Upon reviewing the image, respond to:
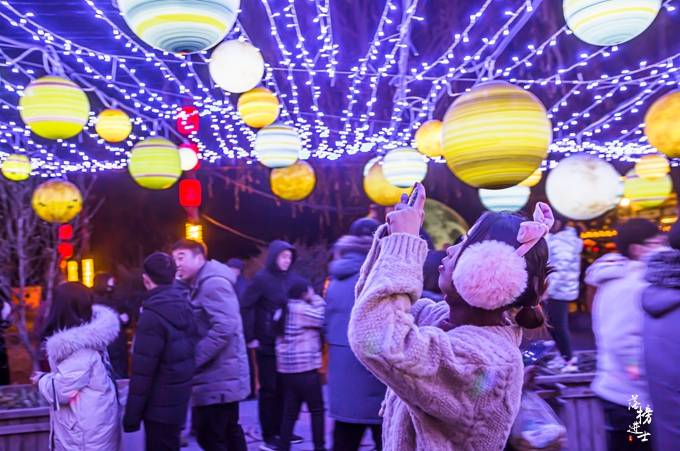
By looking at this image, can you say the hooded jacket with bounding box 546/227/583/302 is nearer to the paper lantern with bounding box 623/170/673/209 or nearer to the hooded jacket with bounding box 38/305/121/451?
the paper lantern with bounding box 623/170/673/209

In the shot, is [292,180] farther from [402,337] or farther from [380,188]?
[402,337]

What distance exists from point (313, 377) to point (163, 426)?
57.6 inches

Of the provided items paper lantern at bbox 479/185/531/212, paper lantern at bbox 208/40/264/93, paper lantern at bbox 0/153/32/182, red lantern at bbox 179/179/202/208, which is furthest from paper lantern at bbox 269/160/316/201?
red lantern at bbox 179/179/202/208

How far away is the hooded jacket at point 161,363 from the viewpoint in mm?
3521

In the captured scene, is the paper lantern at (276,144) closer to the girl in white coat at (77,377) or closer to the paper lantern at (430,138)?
the paper lantern at (430,138)

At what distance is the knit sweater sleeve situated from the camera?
1408 millimetres

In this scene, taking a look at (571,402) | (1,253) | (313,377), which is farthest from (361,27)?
(1,253)

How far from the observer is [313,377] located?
4.84m

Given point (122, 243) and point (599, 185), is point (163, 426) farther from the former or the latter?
point (122, 243)

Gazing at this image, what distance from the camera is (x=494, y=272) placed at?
5.03 feet

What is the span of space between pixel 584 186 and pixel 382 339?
4.14 metres

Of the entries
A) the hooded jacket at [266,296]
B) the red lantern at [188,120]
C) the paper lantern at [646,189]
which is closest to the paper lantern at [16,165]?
the red lantern at [188,120]

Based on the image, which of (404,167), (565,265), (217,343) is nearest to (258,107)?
(404,167)

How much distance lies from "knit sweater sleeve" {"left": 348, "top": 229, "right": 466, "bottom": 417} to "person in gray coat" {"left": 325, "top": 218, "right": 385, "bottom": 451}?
222 cm
